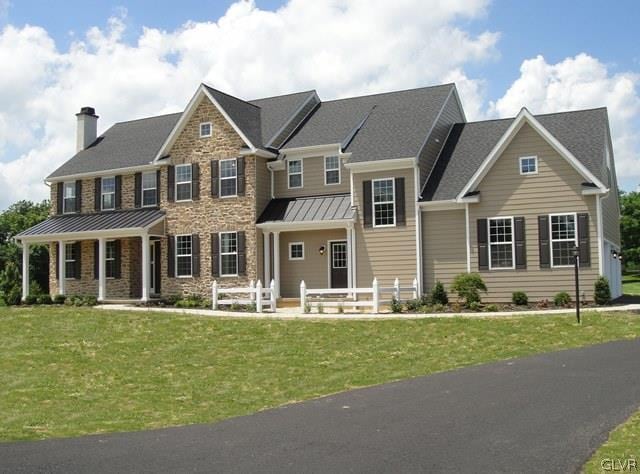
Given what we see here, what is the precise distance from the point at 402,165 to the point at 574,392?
1604 cm

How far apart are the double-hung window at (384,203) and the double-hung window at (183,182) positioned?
819cm

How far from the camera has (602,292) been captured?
73.8 feet

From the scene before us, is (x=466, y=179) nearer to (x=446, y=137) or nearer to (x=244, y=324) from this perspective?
(x=446, y=137)

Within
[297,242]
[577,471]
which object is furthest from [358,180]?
[577,471]

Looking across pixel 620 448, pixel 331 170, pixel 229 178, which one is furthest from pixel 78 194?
pixel 620 448

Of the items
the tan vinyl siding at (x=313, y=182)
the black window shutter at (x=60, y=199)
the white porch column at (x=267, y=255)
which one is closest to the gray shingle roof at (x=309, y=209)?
the tan vinyl siding at (x=313, y=182)

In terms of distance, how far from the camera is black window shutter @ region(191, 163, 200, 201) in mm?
29625

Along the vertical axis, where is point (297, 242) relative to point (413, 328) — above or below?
above

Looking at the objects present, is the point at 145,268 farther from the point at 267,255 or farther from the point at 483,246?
the point at 483,246

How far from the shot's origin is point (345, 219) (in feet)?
86.6

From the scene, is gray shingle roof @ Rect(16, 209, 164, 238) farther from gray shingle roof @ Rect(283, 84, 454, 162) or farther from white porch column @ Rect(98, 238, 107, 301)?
gray shingle roof @ Rect(283, 84, 454, 162)

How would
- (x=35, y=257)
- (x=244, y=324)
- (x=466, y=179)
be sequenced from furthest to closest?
(x=35, y=257), (x=466, y=179), (x=244, y=324)

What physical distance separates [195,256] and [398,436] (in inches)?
851

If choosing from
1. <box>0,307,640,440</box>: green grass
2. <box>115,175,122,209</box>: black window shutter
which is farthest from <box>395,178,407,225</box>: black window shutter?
<box>115,175,122,209</box>: black window shutter
